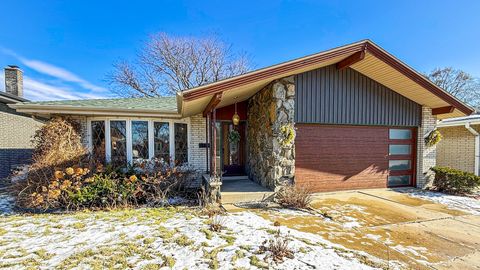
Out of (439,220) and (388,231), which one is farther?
(439,220)

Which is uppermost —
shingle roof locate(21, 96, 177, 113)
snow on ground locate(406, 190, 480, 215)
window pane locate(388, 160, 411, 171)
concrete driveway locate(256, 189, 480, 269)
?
shingle roof locate(21, 96, 177, 113)

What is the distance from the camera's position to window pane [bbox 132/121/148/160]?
7.04m

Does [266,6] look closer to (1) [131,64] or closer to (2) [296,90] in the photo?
(2) [296,90]

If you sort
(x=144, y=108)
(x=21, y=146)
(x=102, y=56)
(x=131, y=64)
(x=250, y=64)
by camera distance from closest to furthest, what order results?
(x=144, y=108) < (x=21, y=146) < (x=102, y=56) < (x=131, y=64) < (x=250, y=64)

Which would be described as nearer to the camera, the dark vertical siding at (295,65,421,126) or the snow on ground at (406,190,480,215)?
the snow on ground at (406,190,480,215)

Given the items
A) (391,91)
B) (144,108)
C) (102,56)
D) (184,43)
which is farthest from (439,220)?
(102,56)

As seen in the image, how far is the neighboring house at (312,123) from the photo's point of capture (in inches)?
229

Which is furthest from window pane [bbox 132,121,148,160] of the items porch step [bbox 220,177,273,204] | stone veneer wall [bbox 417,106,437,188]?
stone veneer wall [bbox 417,106,437,188]

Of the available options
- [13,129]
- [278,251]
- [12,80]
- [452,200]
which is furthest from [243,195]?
[12,80]

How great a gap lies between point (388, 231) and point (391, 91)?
4860 mm

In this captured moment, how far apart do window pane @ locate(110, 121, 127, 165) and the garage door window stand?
8.84 metres

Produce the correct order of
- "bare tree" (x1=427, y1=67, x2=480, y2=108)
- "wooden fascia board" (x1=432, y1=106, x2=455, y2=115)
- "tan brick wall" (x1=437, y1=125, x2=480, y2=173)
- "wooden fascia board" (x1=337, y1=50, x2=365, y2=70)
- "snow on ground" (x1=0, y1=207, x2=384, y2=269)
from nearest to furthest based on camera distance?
"snow on ground" (x1=0, y1=207, x2=384, y2=269) < "wooden fascia board" (x1=337, y1=50, x2=365, y2=70) < "wooden fascia board" (x1=432, y1=106, x2=455, y2=115) < "tan brick wall" (x1=437, y1=125, x2=480, y2=173) < "bare tree" (x1=427, y1=67, x2=480, y2=108)

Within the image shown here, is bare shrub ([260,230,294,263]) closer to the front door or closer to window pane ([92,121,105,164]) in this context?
the front door

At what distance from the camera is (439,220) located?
179 inches
